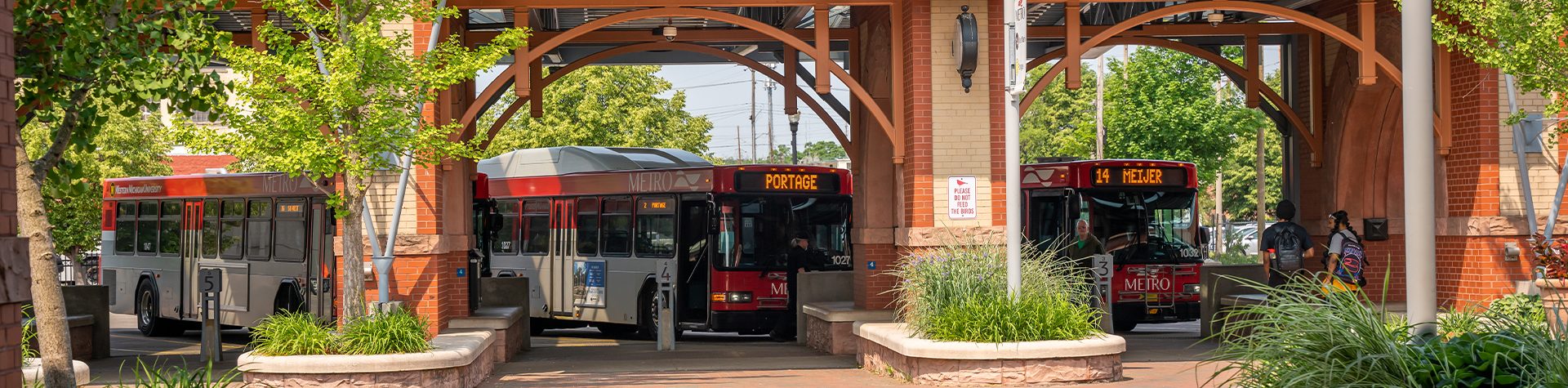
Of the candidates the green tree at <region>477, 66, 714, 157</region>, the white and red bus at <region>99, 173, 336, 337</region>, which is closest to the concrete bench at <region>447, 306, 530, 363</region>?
the white and red bus at <region>99, 173, 336, 337</region>

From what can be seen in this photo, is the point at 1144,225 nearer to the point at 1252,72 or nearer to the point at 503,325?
the point at 1252,72

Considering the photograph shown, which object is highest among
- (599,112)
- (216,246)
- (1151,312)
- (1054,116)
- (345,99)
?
(1054,116)

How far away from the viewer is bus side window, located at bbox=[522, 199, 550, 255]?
23.2m

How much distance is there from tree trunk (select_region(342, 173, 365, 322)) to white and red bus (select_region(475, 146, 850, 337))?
775cm

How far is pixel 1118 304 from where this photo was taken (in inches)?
857

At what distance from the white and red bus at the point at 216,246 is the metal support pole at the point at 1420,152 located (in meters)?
13.6

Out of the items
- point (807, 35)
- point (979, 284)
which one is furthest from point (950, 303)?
point (807, 35)

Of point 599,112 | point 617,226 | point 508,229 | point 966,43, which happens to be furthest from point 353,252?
point 599,112

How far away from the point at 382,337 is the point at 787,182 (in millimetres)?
9385

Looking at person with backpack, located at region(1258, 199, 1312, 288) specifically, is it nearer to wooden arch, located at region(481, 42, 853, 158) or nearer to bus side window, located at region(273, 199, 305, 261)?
wooden arch, located at region(481, 42, 853, 158)

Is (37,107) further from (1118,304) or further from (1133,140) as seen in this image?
(1133,140)

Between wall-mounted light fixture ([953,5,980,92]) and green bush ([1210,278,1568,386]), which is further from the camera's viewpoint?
wall-mounted light fixture ([953,5,980,92])

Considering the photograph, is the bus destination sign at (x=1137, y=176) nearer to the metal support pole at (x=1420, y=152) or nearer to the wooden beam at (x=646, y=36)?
the wooden beam at (x=646, y=36)

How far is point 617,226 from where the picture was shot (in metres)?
21.8
